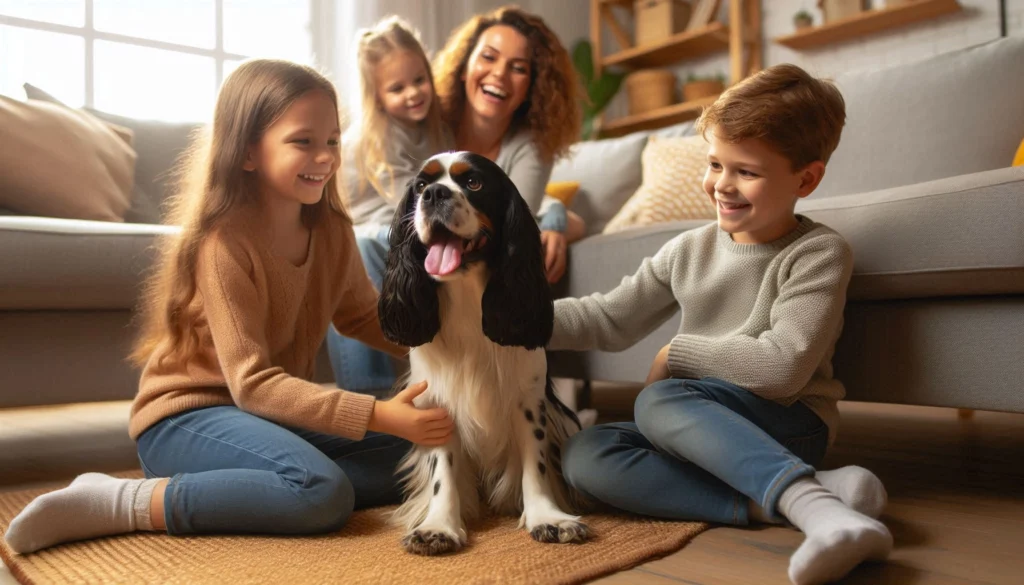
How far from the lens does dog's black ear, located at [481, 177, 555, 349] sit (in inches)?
61.9

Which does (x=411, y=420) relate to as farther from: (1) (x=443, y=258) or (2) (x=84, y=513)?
(2) (x=84, y=513)

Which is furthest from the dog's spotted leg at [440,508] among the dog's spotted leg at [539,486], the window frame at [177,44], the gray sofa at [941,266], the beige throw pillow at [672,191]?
the window frame at [177,44]

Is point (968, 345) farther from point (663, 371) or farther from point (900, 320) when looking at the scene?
point (663, 371)

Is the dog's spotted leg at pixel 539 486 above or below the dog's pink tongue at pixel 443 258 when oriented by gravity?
below

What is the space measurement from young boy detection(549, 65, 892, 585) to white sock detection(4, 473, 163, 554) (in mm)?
831

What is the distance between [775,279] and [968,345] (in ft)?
1.50

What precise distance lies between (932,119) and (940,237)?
1146 millimetres

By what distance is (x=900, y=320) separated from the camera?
1.89 meters

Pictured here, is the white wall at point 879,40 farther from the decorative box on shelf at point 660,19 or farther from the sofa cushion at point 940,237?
the sofa cushion at point 940,237

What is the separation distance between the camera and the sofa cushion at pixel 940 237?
169cm

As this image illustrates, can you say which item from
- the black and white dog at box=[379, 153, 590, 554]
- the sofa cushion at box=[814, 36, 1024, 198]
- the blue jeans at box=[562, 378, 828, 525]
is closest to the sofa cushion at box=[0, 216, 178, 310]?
the black and white dog at box=[379, 153, 590, 554]

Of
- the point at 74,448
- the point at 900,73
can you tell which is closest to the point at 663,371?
the point at 900,73

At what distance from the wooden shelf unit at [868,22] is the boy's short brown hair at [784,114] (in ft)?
11.6

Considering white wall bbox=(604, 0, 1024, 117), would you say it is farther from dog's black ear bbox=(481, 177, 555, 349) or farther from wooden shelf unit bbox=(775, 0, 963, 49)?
dog's black ear bbox=(481, 177, 555, 349)
